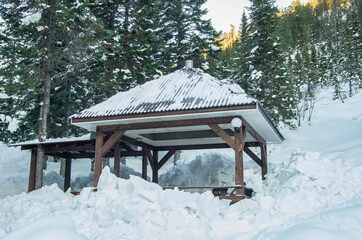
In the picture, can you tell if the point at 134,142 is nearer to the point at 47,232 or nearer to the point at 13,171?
the point at 47,232

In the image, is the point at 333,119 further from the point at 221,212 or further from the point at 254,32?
the point at 221,212

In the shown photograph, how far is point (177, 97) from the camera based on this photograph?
381 inches

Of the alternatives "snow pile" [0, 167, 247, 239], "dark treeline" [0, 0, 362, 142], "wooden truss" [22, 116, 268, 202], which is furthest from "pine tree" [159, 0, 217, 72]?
"snow pile" [0, 167, 247, 239]

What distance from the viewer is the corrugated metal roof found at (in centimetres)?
878

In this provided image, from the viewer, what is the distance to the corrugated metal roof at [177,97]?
8.78 metres

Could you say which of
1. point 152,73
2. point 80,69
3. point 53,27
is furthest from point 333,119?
point 53,27

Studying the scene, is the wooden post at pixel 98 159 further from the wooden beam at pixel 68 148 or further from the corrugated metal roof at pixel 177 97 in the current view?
the wooden beam at pixel 68 148

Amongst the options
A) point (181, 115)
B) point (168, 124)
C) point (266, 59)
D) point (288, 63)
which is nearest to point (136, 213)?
point (181, 115)

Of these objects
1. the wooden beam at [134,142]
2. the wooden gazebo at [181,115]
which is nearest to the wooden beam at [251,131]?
the wooden gazebo at [181,115]

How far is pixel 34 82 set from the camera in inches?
579

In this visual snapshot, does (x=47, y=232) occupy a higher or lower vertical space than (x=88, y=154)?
lower

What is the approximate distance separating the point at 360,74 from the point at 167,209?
40.3 meters

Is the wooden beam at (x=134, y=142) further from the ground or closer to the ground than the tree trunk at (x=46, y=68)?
closer to the ground

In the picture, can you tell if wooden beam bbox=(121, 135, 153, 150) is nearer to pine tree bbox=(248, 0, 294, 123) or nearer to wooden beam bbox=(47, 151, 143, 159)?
wooden beam bbox=(47, 151, 143, 159)
